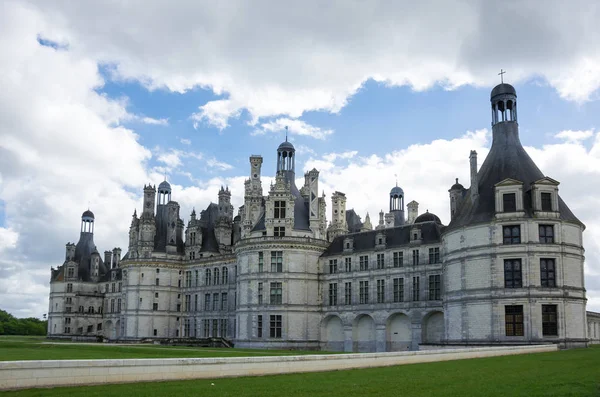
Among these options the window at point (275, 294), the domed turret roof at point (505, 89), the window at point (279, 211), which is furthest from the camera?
the window at point (279, 211)

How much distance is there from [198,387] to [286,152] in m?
52.3

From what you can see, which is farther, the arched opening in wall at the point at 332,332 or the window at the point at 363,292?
the arched opening in wall at the point at 332,332

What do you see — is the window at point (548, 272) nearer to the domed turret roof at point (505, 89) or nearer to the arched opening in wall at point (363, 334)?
the domed turret roof at point (505, 89)

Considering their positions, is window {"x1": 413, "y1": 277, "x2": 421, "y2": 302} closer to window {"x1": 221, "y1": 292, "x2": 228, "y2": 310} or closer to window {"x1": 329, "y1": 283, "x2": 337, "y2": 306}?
window {"x1": 329, "y1": 283, "x2": 337, "y2": 306}

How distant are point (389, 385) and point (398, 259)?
3971 centimetres

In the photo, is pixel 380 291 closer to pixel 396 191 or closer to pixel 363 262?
pixel 363 262

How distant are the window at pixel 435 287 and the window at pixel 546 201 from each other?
485 inches

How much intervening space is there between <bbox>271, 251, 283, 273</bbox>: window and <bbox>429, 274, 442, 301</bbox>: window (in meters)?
15.1

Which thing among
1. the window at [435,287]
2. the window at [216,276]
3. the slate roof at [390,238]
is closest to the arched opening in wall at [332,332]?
the slate roof at [390,238]

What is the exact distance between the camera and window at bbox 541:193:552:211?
4584cm

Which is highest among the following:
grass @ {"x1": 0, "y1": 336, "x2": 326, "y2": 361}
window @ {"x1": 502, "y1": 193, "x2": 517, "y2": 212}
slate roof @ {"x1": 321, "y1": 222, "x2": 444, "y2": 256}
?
window @ {"x1": 502, "y1": 193, "x2": 517, "y2": 212}

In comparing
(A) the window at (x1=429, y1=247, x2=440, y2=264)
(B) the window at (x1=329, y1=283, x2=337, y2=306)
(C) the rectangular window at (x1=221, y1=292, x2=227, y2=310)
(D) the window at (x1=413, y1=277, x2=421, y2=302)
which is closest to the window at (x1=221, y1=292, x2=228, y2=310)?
(C) the rectangular window at (x1=221, y1=292, x2=227, y2=310)

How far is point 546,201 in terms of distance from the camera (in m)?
46.0

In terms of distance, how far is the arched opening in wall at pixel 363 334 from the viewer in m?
60.2
